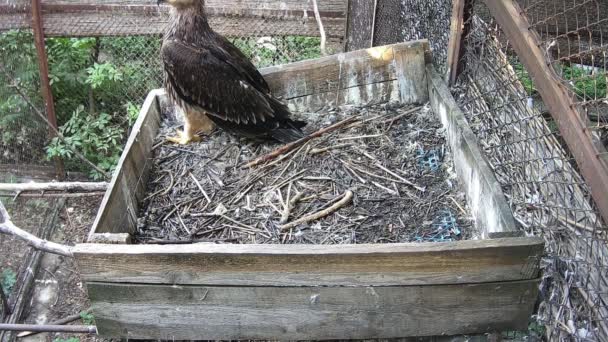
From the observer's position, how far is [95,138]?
222 inches

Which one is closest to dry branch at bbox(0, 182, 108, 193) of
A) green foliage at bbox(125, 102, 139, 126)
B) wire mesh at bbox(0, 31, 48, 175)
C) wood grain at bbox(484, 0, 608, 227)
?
wire mesh at bbox(0, 31, 48, 175)

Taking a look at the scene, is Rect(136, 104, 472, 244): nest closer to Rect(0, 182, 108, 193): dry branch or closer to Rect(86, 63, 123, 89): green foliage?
Rect(0, 182, 108, 193): dry branch

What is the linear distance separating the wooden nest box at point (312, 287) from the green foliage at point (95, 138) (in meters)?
3.41

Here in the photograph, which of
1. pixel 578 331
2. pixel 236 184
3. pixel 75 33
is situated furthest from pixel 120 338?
pixel 75 33

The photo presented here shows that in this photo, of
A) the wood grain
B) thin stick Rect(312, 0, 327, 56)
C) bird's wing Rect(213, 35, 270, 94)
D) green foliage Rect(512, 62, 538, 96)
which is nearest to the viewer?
the wood grain

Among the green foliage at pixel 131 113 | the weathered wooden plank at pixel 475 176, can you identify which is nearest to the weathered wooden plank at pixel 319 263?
the weathered wooden plank at pixel 475 176

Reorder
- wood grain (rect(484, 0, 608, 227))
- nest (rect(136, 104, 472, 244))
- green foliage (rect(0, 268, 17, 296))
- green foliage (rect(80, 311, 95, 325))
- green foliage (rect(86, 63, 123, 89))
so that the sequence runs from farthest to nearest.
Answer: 1. green foliage (rect(86, 63, 123, 89))
2. green foliage (rect(0, 268, 17, 296))
3. green foliage (rect(80, 311, 95, 325))
4. nest (rect(136, 104, 472, 244))
5. wood grain (rect(484, 0, 608, 227))

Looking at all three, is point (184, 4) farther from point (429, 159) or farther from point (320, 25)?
point (320, 25)

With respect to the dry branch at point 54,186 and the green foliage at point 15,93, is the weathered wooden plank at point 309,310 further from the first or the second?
the green foliage at point 15,93

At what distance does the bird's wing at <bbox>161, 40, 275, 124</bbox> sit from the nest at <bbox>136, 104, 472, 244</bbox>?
171 mm

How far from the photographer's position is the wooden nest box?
2150mm

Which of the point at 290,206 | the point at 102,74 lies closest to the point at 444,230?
the point at 290,206

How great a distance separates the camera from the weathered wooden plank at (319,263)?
2137mm

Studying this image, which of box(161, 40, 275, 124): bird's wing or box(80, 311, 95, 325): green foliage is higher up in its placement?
box(161, 40, 275, 124): bird's wing
